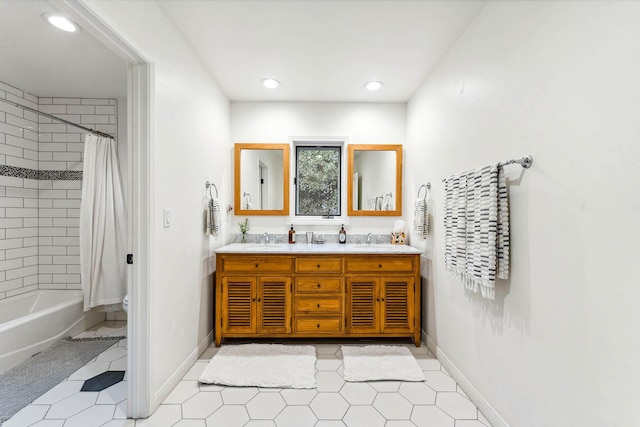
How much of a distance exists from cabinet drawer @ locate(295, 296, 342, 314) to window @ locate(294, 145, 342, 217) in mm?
948

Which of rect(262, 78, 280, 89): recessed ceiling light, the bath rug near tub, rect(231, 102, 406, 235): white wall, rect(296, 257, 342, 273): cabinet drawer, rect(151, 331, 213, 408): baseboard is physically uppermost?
rect(262, 78, 280, 89): recessed ceiling light

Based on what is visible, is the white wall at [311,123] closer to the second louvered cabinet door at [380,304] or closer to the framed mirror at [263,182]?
the framed mirror at [263,182]

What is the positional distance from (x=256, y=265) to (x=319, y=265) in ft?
1.75

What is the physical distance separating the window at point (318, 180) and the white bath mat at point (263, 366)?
1.34 metres

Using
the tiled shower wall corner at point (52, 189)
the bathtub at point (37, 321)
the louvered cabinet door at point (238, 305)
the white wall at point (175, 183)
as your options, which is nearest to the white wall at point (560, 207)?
the louvered cabinet door at point (238, 305)

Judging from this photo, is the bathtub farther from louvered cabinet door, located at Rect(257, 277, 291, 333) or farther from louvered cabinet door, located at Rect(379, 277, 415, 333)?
louvered cabinet door, located at Rect(379, 277, 415, 333)

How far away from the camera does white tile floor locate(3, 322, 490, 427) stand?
4.97 ft

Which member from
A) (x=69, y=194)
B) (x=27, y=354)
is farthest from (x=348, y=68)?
(x=27, y=354)

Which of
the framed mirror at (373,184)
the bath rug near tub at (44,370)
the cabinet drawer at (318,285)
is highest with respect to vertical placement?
the framed mirror at (373,184)

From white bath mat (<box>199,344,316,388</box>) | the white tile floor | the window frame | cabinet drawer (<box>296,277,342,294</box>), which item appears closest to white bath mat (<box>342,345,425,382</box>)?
the white tile floor

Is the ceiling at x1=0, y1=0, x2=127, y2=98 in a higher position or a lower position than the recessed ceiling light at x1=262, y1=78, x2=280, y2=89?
lower

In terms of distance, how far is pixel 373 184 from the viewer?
9.66 ft

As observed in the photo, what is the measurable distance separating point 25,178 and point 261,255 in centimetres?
242

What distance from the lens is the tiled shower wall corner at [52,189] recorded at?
2668 mm
